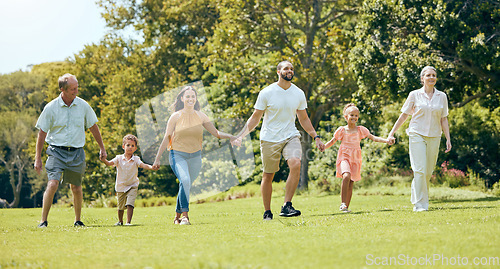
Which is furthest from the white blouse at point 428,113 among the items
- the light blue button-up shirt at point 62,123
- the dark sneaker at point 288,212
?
the light blue button-up shirt at point 62,123

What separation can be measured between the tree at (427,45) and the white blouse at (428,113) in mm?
5389

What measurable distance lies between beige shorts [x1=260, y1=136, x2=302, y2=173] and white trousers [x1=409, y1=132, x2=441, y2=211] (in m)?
2.28

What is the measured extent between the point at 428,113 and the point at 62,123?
6.51m

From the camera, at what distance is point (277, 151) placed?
9.27 meters

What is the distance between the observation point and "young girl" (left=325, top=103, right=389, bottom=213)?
10.9m

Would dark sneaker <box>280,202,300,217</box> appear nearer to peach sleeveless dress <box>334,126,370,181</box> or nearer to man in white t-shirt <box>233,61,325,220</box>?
man in white t-shirt <box>233,61,325,220</box>

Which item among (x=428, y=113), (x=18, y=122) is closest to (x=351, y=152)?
(x=428, y=113)

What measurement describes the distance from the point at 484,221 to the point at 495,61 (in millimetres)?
8129

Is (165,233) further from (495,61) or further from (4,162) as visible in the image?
(4,162)

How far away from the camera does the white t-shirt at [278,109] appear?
915 centimetres

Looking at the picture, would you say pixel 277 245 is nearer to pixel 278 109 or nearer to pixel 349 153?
pixel 278 109

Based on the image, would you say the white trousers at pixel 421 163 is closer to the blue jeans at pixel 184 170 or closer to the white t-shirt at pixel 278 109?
the white t-shirt at pixel 278 109

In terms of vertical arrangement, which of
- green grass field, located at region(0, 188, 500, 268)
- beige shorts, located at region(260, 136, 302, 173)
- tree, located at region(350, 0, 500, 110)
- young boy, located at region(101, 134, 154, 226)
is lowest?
green grass field, located at region(0, 188, 500, 268)

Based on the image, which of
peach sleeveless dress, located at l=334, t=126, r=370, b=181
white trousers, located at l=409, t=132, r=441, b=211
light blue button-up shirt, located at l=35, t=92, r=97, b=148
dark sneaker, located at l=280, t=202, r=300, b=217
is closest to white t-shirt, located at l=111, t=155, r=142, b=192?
light blue button-up shirt, located at l=35, t=92, r=97, b=148
